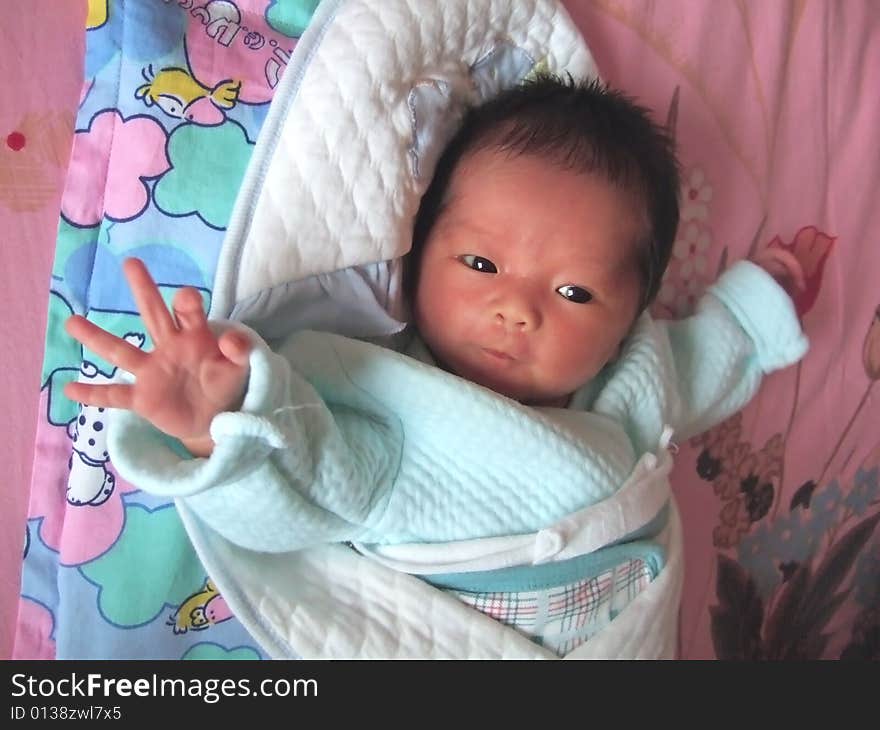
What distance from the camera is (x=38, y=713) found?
77 cm

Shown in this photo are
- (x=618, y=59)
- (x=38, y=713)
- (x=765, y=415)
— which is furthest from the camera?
(x=765, y=415)

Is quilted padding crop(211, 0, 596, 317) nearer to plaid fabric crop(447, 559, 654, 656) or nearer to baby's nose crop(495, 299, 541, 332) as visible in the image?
baby's nose crop(495, 299, 541, 332)

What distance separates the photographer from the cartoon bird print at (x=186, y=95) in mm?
831

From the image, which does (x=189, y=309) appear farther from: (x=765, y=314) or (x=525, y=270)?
(x=765, y=314)

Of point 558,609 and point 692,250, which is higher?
point 692,250

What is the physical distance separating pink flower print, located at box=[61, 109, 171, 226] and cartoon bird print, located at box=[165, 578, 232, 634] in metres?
0.40

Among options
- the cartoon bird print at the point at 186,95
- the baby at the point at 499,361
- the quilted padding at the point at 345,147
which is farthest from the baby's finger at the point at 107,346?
the cartoon bird print at the point at 186,95

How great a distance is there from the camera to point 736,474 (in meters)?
1.25

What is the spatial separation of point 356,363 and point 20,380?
1.06ft

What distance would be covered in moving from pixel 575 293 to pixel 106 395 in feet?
1.66

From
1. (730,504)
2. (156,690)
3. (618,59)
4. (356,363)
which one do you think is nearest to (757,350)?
(730,504)

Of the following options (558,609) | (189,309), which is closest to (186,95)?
(189,309)

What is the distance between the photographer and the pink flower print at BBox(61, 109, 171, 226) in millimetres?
817

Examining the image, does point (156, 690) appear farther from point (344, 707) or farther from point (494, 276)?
point (494, 276)
